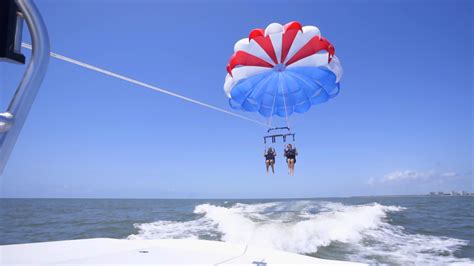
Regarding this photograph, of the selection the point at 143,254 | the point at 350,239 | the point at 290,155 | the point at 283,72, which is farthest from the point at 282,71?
the point at 143,254

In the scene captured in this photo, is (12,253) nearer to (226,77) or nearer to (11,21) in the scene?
(11,21)

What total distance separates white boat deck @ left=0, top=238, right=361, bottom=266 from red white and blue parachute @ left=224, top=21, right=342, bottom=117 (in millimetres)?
5856

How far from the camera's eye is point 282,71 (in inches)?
351

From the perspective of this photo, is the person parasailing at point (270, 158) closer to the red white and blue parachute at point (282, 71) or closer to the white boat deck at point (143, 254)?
the red white and blue parachute at point (282, 71)

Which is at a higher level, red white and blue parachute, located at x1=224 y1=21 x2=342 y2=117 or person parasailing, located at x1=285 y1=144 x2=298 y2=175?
red white and blue parachute, located at x1=224 y1=21 x2=342 y2=117

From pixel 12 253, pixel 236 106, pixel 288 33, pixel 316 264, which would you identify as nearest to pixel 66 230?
pixel 236 106

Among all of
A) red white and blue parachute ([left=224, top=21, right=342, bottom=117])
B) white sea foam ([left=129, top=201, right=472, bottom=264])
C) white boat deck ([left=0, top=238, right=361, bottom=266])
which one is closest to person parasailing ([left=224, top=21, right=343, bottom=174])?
red white and blue parachute ([left=224, top=21, right=342, bottom=117])

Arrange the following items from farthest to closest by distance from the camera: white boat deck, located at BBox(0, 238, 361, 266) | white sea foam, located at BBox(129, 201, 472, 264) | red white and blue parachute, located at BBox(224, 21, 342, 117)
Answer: red white and blue parachute, located at BBox(224, 21, 342, 117)
white sea foam, located at BBox(129, 201, 472, 264)
white boat deck, located at BBox(0, 238, 361, 266)

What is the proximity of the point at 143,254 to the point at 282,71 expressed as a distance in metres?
6.83

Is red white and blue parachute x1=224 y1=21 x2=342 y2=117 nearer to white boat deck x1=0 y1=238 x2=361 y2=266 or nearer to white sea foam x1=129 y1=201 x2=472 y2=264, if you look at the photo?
white sea foam x1=129 y1=201 x2=472 y2=264

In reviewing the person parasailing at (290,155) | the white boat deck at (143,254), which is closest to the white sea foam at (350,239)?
the person parasailing at (290,155)

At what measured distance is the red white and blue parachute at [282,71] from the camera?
26.9 ft

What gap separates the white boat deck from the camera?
327 centimetres

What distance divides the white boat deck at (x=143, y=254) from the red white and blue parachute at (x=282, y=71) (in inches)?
231
